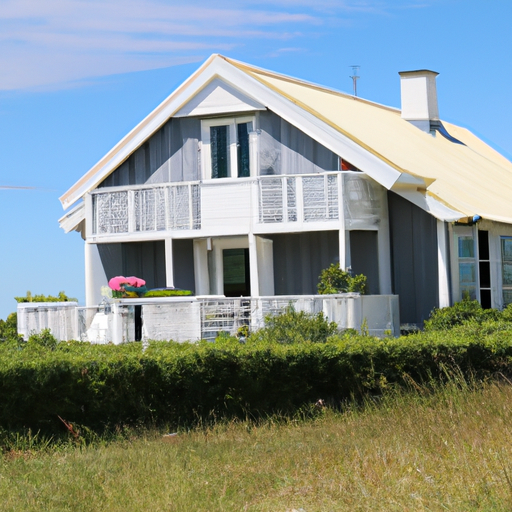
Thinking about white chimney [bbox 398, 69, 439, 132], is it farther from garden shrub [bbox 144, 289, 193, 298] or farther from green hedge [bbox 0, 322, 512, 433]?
green hedge [bbox 0, 322, 512, 433]

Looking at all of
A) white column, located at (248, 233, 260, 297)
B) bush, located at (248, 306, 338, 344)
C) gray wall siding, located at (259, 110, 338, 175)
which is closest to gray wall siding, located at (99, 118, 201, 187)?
gray wall siding, located at (259, 110, 338, 175)

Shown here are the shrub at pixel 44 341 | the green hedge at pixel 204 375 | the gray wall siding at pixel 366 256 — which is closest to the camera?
the green hedge at pixel 204 375

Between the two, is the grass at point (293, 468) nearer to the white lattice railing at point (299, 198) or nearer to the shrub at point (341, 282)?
the shrub at point (341, 282)

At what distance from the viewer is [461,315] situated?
20.1 meters

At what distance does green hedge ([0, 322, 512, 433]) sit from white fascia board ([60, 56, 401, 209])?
24.1 feet

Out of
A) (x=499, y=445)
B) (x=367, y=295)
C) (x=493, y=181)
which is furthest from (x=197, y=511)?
(x=493, y=181)

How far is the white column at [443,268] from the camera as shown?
20.7 meters

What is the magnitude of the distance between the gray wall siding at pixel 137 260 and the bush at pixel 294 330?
751 cm

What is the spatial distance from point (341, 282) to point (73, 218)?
8696 mm

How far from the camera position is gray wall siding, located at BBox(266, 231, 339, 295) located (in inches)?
886

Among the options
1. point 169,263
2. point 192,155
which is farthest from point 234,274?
point 192,155

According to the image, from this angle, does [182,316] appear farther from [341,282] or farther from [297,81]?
[297,81]

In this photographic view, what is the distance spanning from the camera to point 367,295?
20453 millimetres

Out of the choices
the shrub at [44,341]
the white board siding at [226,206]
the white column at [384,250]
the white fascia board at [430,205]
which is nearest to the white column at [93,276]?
the white board siding at [226,206]
